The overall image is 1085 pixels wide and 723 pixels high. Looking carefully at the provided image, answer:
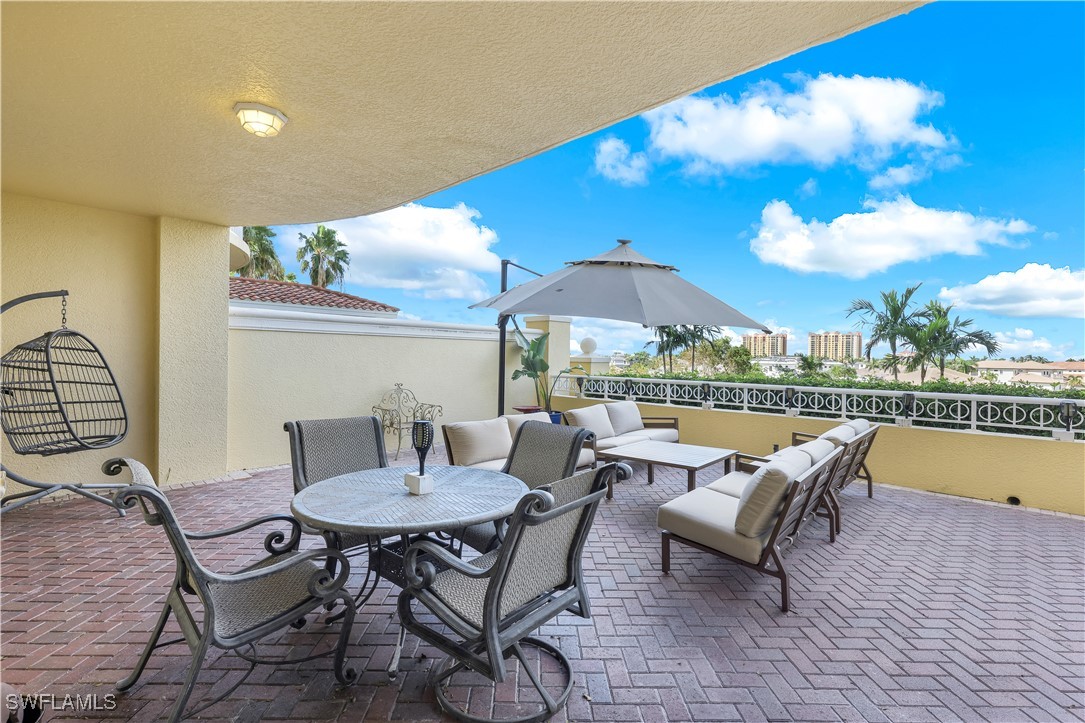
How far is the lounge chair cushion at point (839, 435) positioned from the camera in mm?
4078

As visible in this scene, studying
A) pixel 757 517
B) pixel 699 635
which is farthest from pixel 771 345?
pixel 699 635

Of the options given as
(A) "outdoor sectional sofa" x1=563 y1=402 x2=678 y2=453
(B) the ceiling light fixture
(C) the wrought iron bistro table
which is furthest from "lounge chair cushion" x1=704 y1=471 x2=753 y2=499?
(B) the ceiling light fixture

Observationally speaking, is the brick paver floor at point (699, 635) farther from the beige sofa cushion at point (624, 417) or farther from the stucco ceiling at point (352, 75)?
the stucco ceiling at point (352, 75)

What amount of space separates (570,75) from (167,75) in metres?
2.12

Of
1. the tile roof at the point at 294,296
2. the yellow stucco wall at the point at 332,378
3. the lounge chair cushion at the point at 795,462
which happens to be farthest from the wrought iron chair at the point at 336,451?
the tile roof at the point at 294,296

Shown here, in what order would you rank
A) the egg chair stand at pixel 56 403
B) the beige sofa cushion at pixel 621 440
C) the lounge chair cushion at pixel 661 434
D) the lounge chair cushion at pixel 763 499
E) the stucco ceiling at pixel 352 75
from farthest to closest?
the lounge chair cushion at pixel 661 434 → the beige sofa cushion at pixel 621 440 → the egg chair stand at pixel 56 403 → the lounge chair cushion at pixel 763 499 → the stucco ceiling at pixel 352 75

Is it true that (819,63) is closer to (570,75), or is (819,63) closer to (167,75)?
(570,75)

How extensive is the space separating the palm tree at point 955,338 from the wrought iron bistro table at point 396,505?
35.8ft

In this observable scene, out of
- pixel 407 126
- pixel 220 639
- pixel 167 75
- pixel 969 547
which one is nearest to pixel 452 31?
pixel 407 126

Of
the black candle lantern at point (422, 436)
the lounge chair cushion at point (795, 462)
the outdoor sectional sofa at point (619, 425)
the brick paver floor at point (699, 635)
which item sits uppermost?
the black candle lantern at point (422, 436)

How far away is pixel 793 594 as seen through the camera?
3215 millimetres

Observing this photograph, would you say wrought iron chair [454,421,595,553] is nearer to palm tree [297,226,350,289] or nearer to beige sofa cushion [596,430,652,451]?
beige sofa cushion [596,430,652,451]

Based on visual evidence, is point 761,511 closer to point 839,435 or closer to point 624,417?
point 839,435

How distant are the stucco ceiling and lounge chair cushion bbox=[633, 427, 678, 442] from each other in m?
4.05
